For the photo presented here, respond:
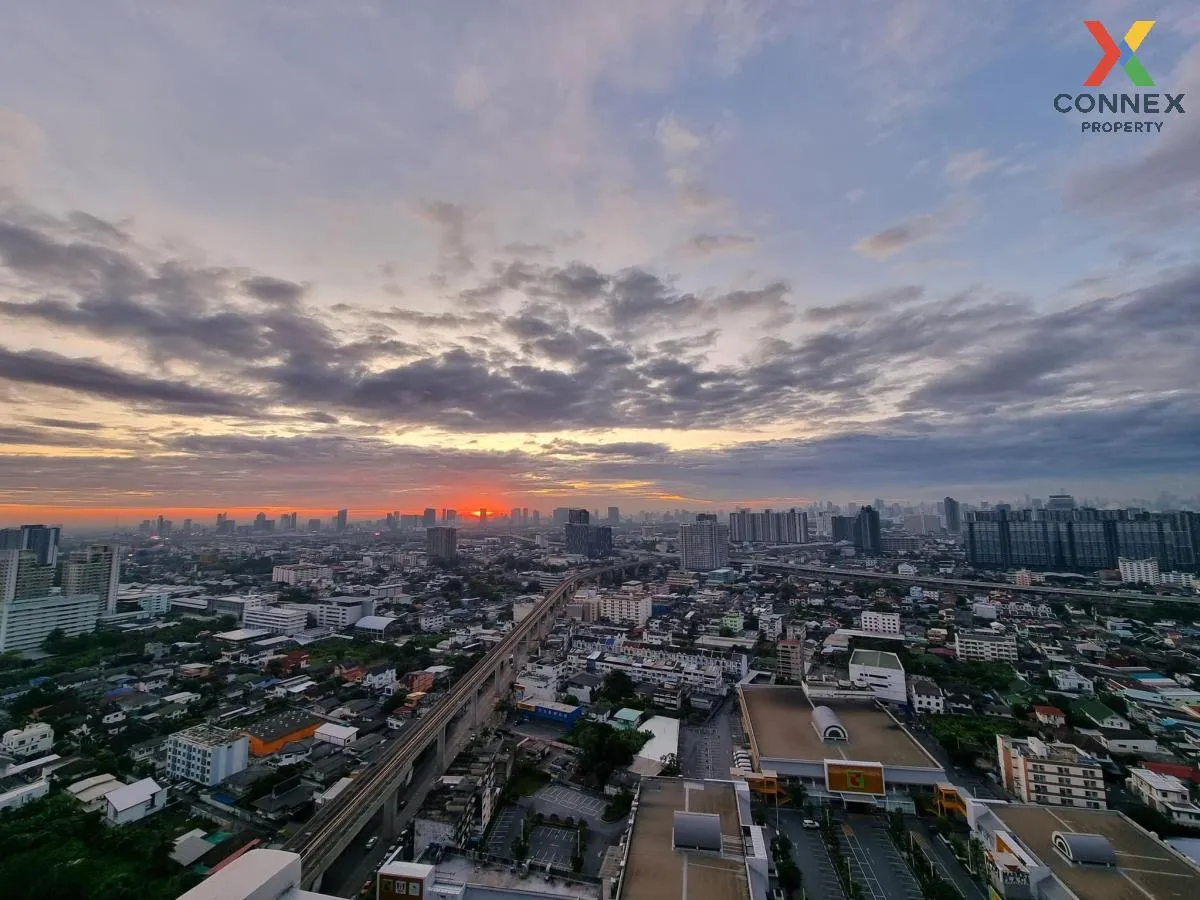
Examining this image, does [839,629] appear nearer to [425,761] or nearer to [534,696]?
[534,696]

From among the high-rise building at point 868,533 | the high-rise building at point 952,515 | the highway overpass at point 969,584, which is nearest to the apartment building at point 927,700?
the highway overpass at point 969,584


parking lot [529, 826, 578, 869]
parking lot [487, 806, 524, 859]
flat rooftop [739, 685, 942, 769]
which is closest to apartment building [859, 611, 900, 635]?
flat rooftop [739, 685, 942, 769]

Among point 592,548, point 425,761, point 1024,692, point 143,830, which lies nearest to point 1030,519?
point 1024,692

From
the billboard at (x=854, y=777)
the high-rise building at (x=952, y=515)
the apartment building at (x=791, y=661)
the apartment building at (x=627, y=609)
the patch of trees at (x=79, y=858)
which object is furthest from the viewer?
the high-rise building at (x=952, y=515)

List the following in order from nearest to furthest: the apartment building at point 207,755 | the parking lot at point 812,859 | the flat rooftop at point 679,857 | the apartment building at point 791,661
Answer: the flat rooftop at point 679,857 → the parking lot at point 812,859 → the apartment building at point 207,755 → the apartment building at point 791,661

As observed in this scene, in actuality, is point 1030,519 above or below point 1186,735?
above

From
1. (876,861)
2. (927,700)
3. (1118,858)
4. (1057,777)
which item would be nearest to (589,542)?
(927,700)

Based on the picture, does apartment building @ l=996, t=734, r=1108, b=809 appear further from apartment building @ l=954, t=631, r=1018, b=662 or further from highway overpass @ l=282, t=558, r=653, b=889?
highway overpass @ l=282, t=558, r=653, b=889

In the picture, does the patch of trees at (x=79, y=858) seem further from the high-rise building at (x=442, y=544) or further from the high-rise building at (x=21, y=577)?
the high-rise building at (x=442, y=544)
